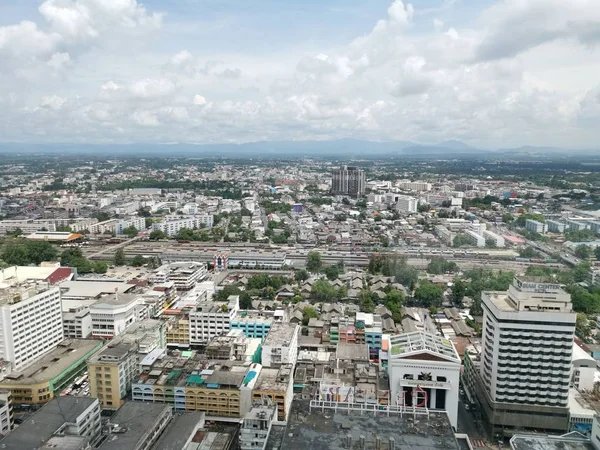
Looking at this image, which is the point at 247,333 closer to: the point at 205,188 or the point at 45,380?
the point at 45,380

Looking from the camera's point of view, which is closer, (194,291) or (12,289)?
(12,289)

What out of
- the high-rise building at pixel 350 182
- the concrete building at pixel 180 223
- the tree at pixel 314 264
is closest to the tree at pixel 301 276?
the tree at pixel 314 264

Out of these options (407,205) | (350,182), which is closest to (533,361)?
(407,205)

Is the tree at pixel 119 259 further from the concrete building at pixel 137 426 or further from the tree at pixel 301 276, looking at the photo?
the concrete building at pixel 137 426

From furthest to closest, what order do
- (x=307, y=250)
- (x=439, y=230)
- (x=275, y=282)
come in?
(x=439, y=230), (x=307, y=250), (x=275, y=282)

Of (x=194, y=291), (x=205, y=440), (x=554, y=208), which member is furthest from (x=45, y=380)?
(x=554, y=208)

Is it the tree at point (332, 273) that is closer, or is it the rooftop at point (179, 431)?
the rooftop at point (179, 431)

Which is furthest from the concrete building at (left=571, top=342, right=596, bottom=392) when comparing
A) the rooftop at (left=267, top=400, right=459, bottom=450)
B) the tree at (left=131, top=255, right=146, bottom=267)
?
the tree at (left=131, top=255, right=146, bottom=267)

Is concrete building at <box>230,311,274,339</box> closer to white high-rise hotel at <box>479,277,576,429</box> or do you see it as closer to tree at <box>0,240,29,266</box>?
white high-rise hotel at <box>479,277,576,429</box>
